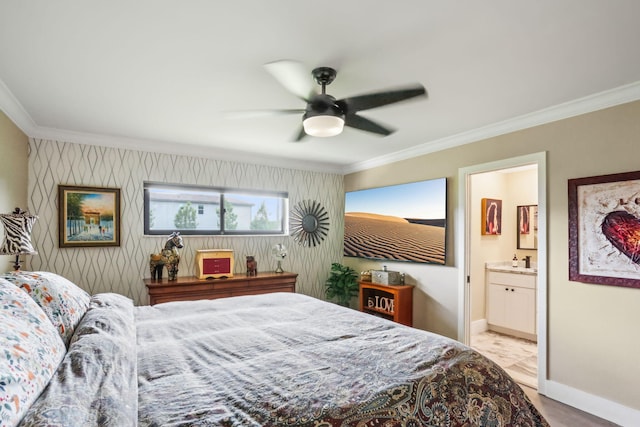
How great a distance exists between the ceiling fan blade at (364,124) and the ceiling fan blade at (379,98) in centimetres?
9

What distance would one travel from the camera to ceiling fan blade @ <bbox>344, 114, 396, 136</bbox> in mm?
2381

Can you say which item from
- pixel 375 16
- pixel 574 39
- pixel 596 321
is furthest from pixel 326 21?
pixel 596 321

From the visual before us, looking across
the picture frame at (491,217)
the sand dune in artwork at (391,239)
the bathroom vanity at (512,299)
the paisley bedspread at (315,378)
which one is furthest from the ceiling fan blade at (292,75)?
the bathroom vanity at (512,299)

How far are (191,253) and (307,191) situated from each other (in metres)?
1.88

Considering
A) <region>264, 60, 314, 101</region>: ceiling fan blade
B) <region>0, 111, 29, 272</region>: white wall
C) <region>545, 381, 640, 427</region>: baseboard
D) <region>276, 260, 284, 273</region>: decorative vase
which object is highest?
<region>264, 60, 314, 101</region>: ceiling fan blade

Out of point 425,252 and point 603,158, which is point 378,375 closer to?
point 603,158

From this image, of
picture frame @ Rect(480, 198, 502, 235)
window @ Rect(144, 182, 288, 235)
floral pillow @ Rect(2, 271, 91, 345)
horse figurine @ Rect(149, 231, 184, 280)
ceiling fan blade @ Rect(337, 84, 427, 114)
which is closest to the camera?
floral pillow @ Rect(2, 271, 91, 345)

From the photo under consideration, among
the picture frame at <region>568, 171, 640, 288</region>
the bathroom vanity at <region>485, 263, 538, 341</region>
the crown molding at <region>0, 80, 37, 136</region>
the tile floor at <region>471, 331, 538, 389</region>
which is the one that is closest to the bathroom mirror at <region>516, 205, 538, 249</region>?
the bathroom vanity at <region>485, 263, 538, 341</region>

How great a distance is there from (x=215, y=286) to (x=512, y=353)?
139 inches

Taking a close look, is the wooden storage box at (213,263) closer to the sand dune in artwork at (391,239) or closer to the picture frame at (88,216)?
the picture frame at (88,216)

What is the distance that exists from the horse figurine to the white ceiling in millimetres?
1277

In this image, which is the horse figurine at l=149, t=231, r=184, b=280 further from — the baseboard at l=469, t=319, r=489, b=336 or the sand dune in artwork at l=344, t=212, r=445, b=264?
the baseboard at l=469, t=319, r=489, b=336

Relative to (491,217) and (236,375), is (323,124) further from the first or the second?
(491,217)

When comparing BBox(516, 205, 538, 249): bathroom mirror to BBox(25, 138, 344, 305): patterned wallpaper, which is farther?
BBox(516, 205, 538, 249): bathroom mirror
